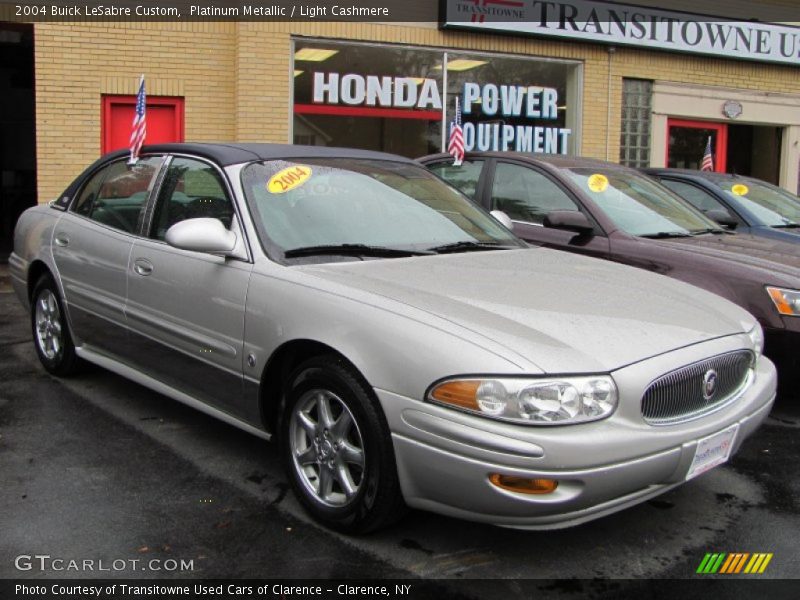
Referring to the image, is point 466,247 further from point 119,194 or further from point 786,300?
point 119,194

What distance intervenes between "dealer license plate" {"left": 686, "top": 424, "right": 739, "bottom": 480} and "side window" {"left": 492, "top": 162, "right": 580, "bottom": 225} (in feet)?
9.51

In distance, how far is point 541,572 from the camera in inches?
116

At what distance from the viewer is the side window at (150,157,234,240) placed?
396 centimetres

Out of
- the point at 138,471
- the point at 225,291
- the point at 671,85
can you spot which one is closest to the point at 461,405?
the point at 225,291

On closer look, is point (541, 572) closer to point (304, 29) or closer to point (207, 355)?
point (207, 355)

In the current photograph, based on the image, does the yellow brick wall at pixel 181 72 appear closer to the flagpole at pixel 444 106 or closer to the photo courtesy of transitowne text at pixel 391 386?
the flagpole at pixel 444 106

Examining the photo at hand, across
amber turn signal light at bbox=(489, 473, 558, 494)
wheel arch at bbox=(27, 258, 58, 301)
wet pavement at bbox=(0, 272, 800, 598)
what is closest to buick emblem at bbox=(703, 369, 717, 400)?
wet pavement at bbox=(0, 272, 800, 598)

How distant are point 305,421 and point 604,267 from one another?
1.69 meters

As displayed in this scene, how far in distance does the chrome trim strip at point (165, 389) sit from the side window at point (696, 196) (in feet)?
16.7

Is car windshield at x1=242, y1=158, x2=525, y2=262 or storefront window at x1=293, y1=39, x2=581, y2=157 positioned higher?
storefront window at x1=293, y1=39, x2=581, y2=157

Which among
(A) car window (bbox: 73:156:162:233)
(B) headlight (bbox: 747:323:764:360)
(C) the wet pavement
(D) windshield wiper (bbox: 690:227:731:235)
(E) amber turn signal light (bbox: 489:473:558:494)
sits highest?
(A) car window (bbox: 73:156:162:233)

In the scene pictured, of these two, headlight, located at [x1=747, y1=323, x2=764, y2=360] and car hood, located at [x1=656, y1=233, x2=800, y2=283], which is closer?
headlight, located at [x1=747, y1=323, x2=764, y2=360]

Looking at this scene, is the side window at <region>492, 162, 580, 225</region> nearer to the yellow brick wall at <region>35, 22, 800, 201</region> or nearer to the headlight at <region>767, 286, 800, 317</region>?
the headlight at <region>767, 286, 800, 317</region>

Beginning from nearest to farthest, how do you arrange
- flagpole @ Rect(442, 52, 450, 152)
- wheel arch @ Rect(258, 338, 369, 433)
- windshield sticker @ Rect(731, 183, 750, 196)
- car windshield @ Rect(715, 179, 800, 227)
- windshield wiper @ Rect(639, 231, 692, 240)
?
wheel arch @ Rect(258, 338, 369, 433) < windshield wiper @ Rect(639, 231, 692, 240) < car windshield @ Rect(715, 179, 800, 227) < windshield sticker @ Rect(731, 183, 750, 196) < flagpole @ Rect(442, 52, 450, 152)
